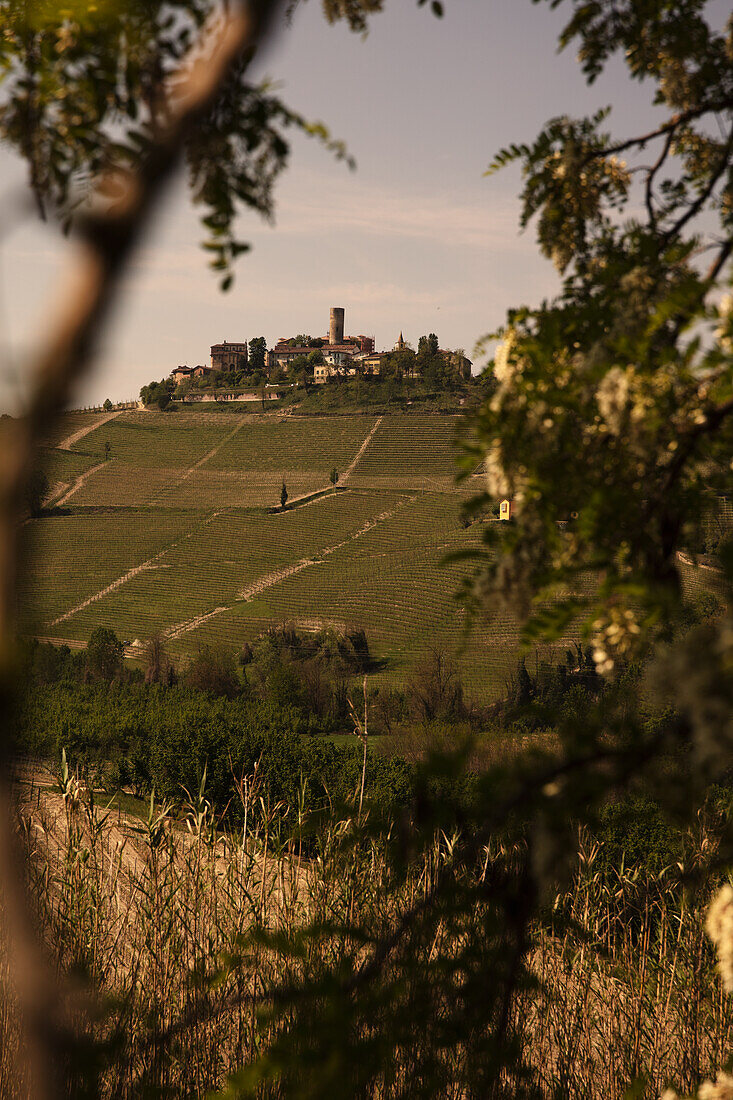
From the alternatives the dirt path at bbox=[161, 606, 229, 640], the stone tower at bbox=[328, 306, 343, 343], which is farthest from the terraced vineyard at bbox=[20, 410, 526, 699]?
the stone tower at bbox=[328, 306, 343, 343]

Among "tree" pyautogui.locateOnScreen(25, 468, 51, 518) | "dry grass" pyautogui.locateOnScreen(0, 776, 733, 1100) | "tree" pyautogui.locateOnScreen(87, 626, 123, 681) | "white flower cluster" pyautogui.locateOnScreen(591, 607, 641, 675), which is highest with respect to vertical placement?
"tree" pyautogui.locateOnScreen(25, 468, 51, 518)

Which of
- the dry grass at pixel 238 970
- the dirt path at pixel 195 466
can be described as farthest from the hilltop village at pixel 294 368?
the dry grass at pixel 238 970

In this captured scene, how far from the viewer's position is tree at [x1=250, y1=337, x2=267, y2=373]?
4942 inches

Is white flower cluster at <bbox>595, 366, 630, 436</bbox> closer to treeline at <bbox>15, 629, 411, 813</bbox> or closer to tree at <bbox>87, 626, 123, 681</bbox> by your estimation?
treeline at <bbox>15, 629, 411, 813</bbox>

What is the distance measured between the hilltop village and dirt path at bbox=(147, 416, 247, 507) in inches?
505

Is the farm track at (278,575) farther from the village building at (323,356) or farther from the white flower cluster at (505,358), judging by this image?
the white flower cluster at (505,358)

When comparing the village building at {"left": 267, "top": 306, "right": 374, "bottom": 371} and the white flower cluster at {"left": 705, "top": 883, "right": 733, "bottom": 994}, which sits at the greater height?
the village building at {"left": 267, "top": 306, "right": 374, "bottom": 371}

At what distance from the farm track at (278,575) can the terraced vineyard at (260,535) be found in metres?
0.14

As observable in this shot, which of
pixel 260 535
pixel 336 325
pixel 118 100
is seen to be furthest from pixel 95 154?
pixel 336 325

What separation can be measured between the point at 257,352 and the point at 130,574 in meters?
72.9

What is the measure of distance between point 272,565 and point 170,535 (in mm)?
12191

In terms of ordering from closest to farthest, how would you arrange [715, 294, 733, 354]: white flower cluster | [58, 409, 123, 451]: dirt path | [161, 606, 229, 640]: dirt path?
[715, 294, 733, 354]: white flower cluster → [161, 606, 229, 640]: dirt path → [58, 409, 123, 451]: dirt path

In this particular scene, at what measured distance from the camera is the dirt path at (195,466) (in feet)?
257

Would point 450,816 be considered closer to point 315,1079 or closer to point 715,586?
point 315,1079
